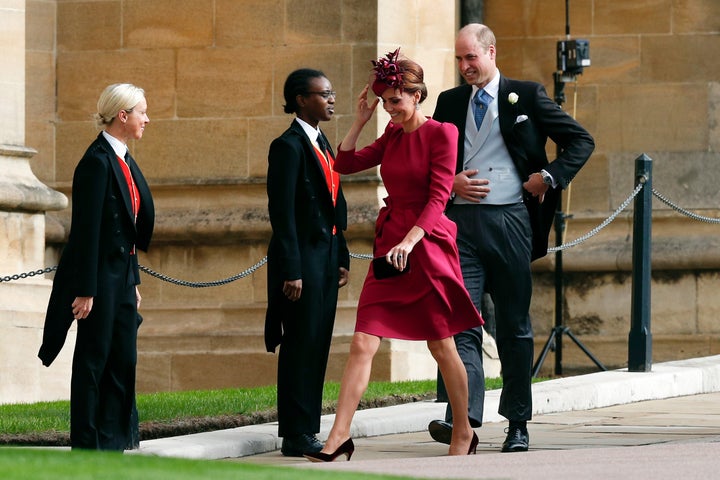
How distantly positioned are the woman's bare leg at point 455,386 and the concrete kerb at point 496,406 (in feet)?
3.43

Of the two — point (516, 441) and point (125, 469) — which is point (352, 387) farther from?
point (125, 469)

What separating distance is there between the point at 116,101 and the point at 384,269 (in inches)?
51.6

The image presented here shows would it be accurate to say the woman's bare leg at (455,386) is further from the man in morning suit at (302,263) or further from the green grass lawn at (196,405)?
the green grass lawn at (196,405)

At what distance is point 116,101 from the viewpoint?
7906 mm

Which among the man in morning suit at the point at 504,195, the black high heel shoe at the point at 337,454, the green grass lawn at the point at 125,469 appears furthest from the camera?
the man in morning suit at the point at 504,195

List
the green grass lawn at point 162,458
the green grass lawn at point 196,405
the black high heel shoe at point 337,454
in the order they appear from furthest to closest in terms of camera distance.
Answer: the green grass lawn at point 196,405 < the black high heel shoe at point 337,454 < the green grass lawn at point 162,458

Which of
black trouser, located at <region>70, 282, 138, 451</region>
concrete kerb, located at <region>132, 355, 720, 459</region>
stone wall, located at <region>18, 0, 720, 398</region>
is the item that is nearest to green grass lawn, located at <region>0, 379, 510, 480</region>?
black trouser, located at <region>70, 282, 138, 451</region>

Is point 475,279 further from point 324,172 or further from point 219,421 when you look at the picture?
point 219,421

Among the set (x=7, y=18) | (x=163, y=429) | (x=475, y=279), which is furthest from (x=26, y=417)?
(x=7, y=18)

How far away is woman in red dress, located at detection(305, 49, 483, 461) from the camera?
7.77m

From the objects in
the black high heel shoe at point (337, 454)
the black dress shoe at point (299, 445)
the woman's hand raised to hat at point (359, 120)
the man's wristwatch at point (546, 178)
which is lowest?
the black dress shoe at point (299, 445)

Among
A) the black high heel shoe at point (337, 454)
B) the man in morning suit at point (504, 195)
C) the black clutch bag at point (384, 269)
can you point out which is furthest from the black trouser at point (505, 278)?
the black high heel shoe at point (337, 454)

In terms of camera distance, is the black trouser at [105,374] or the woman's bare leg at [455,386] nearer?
the black trouser at [105,374]

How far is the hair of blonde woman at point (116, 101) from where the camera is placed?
7.90 metres
